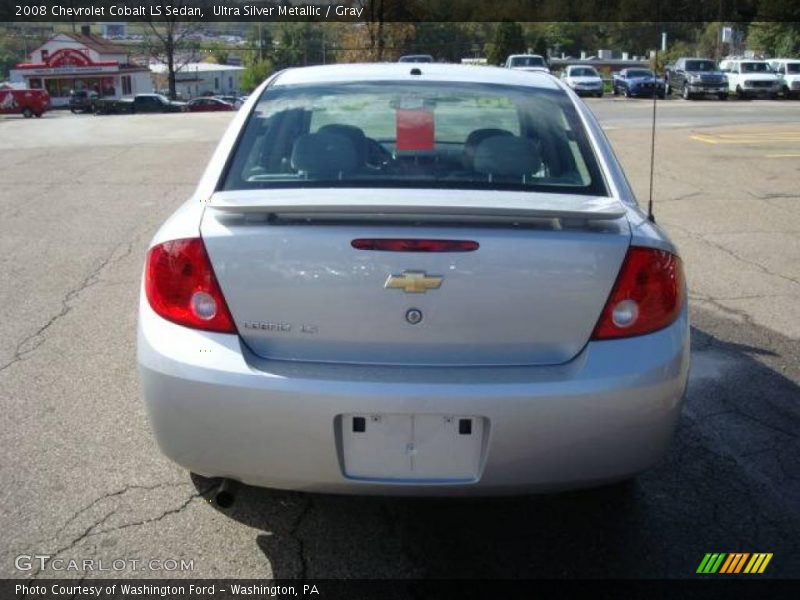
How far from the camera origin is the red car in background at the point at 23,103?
51250 mm

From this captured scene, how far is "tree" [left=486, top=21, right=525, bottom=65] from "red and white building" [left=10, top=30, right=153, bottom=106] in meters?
35.4

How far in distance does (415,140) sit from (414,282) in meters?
1.26

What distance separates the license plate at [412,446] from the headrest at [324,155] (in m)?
1.12

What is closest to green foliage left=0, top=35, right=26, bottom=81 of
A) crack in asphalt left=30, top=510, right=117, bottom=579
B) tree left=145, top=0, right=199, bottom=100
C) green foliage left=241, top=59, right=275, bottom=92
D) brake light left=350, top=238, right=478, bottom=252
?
tree left=145, top=0, right=199, bottom=100

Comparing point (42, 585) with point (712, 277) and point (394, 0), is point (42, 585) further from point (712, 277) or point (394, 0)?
point (394, 0)

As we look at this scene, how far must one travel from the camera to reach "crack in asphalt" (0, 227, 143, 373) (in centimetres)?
525

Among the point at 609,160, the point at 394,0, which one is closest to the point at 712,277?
the point at 609,160

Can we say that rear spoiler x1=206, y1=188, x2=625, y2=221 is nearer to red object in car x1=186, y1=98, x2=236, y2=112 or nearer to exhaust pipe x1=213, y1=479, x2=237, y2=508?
exhaust pipe x1=213, y1=479, x2=237, y2=508

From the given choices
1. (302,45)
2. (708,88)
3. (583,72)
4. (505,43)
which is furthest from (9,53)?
(708,88)

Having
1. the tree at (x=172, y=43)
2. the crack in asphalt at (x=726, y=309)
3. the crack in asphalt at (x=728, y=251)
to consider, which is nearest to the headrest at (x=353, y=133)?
the crack in asphalt at (x=726, y=309)

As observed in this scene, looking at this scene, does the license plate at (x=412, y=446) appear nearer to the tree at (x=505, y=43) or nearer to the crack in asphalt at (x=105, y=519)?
the crack in asphalt at (x=105, y=519)

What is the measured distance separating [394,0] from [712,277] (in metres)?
41.7

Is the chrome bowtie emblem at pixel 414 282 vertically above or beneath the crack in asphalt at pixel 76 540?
above

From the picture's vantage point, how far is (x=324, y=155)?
3.53 metres
